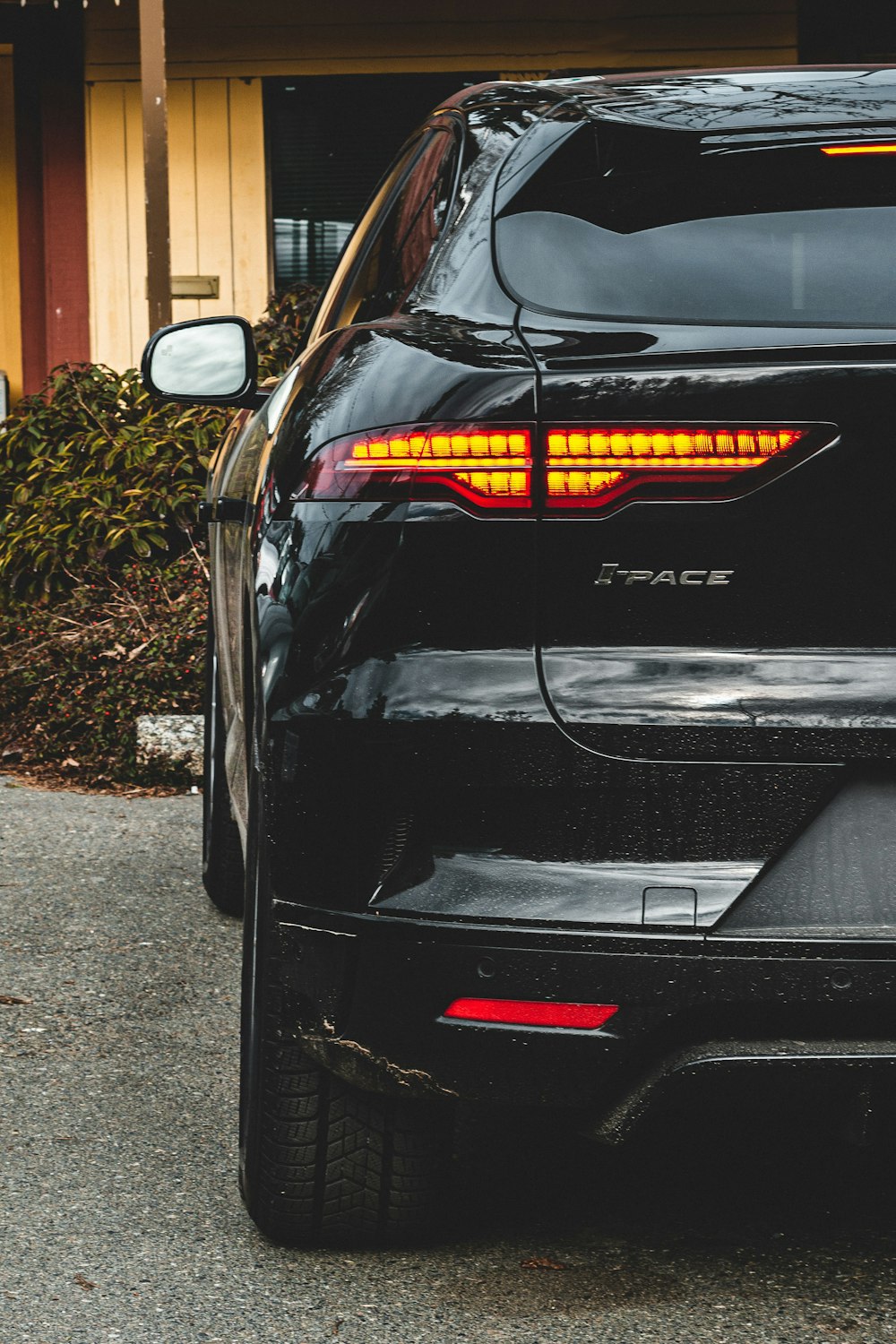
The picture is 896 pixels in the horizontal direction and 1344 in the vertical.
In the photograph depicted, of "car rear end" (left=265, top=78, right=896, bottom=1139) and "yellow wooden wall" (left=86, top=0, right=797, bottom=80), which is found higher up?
"yellow wooden wall" (left=86, top=0, right=797, bottom=80)

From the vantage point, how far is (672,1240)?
8.82ft

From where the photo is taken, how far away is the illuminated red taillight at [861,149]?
248cm

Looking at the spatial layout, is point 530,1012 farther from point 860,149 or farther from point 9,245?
point 9,245

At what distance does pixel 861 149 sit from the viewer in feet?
8.16

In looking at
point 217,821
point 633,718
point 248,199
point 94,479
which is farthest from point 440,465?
point 248,199

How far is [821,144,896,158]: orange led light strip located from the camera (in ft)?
8.14

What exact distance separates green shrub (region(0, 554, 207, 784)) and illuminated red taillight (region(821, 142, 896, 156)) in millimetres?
4316

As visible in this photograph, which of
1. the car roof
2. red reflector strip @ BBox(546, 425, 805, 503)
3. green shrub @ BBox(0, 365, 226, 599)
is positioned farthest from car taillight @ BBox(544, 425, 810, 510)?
green shrub @ BBox(0, 365, 226, 599)

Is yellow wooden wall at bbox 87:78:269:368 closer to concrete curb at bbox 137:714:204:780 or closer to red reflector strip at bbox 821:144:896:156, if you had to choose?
concrete curb at bbox 137:714:204:780

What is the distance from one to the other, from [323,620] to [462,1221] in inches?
42.7

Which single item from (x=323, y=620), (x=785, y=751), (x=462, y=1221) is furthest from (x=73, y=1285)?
(x=785, y=751)

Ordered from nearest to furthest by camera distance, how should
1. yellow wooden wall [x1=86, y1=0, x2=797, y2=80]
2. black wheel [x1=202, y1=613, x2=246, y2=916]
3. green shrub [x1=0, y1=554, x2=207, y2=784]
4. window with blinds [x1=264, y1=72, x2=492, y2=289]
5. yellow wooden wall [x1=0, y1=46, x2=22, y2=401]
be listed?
1. black wheel [x1=202, y1=613, x2=246, y2=916]
2. green shrub [x1=0, y1=554, x2=207, y2=784]
3. yellow wooden wall [x1=86, y1=0, x2=797, y2=80]
4. window with blinds [x1=264, y1=72, x2=492, y2=289]
5. yellow wooden wall [x1=0, y1=46, x2=22, y2=401]

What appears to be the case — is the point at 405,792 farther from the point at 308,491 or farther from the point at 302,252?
the point at 302,252

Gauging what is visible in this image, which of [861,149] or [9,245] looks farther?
[9,245]
